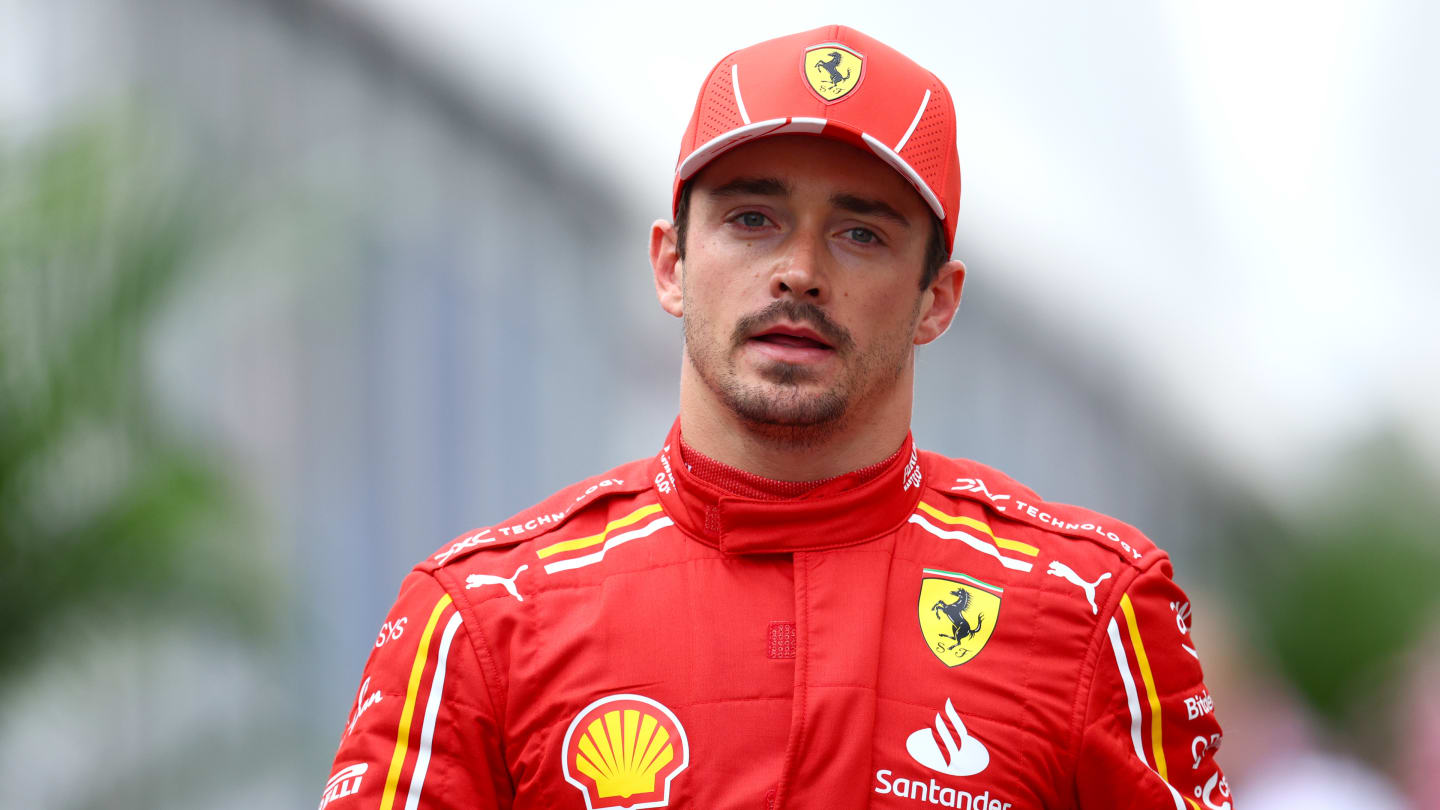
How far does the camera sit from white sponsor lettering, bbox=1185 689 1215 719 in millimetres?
1730

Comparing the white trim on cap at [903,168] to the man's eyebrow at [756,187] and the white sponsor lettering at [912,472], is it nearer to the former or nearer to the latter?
the man's eyebrow at [756,187]

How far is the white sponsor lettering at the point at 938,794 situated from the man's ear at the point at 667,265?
68 cm

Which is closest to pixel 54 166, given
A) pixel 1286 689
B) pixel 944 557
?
pixel 944 557

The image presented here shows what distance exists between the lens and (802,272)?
173cm

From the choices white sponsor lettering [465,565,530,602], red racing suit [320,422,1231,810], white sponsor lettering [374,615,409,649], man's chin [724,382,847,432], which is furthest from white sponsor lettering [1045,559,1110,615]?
white sponsor lettering [374,615,409,649]

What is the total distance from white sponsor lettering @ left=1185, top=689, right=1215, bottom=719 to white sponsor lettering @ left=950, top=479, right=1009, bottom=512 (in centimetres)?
34

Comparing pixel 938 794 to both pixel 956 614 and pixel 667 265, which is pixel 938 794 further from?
pixel 667 265

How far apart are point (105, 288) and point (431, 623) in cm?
303

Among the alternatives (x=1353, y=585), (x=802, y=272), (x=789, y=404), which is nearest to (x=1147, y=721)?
(x=789, y=404)

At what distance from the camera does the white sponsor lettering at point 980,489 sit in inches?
75.4

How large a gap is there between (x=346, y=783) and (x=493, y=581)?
11.5 inches

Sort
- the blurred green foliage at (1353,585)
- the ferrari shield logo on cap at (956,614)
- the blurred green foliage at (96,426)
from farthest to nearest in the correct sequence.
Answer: the blurred green foliage at (1353,585) → the blurred green foliage at (96,426) → the ferrari shield logo on cap at (956,614)

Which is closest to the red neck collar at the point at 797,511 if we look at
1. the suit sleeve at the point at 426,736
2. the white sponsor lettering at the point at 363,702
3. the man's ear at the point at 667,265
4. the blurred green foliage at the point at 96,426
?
the man's ear at the point at 667,265

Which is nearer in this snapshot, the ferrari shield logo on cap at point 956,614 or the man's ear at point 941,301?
the ferrari shield logo on cap at point 956,614
